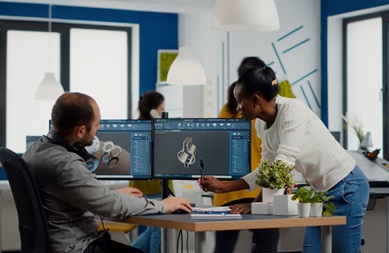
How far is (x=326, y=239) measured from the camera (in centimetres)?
328

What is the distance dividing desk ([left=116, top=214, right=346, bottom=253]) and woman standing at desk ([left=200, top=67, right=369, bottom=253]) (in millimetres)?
141

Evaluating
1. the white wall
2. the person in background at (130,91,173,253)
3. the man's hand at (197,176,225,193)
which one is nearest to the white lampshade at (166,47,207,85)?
the person in background at (130,91,173,253)

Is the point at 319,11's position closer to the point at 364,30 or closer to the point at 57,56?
the point at 364,30

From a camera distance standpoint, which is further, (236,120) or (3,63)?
(3,63)

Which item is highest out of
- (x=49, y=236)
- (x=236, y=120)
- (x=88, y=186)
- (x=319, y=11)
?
(x=319, y=11)

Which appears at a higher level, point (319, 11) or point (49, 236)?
point (319, 11)

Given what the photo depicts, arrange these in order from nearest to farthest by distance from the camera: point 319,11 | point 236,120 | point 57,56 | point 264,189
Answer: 1. point 264,189
2. point 236,120
3. point 319,11
4. point 57,56

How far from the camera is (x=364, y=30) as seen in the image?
827cm

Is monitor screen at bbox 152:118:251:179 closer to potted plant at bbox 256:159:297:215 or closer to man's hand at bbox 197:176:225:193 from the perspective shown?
man's hand at bbox 197:176:225:193

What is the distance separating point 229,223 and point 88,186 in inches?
21.8

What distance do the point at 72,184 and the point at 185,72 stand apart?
3.55 meters

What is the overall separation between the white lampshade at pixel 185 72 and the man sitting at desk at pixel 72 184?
10.8 ft

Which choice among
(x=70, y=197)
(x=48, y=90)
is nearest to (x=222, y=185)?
(x=70, y=197)

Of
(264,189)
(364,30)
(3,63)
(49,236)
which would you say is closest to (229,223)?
(264,189)
